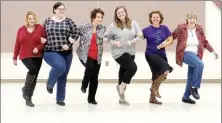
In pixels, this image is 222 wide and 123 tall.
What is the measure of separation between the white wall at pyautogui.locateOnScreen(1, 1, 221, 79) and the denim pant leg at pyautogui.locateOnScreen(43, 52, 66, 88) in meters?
2.63

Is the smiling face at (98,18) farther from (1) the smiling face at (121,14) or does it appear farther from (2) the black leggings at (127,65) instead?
(2) the black leggings at (127,65)

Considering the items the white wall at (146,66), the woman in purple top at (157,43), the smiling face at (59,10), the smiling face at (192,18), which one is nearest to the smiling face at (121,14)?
the woman in purple top at (157,43)

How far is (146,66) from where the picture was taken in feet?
25.1

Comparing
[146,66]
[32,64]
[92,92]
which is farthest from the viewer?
[146,66]

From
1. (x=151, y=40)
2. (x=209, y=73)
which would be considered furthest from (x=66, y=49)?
(x=209, y=73)

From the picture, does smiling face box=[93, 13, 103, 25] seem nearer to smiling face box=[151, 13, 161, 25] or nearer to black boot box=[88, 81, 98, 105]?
A: smiling face box=[151, 13, 161, 25]

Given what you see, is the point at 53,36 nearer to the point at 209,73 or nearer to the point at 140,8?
the point at 140,8

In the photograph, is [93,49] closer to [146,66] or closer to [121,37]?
[121,37]

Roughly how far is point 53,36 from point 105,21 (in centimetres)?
258

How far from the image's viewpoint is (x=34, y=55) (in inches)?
199

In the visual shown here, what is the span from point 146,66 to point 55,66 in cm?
304

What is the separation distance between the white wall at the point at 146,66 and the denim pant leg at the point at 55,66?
263 centimetres

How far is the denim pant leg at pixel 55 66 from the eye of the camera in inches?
194

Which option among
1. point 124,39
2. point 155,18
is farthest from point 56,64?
point 155,18
